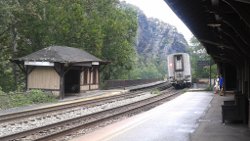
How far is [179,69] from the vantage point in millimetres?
48594

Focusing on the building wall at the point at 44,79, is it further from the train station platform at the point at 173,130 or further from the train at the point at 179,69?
the train station platform at the point at 173,130

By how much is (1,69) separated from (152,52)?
97916mm

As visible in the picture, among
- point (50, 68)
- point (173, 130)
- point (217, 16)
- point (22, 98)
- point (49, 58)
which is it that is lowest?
point (173, 130)

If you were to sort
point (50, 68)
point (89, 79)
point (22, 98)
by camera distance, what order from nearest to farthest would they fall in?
point (22, 98) → point (50, 68) → point (89, 79)

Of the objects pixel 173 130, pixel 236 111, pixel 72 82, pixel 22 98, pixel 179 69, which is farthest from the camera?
pixel 179 69

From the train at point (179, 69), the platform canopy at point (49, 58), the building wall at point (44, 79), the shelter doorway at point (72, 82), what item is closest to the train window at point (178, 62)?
the train at point (179, 69)

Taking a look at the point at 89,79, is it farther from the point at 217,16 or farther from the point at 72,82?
the point at 217,16

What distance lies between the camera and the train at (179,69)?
48000 mm

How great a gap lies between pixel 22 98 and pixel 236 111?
52.6 feet

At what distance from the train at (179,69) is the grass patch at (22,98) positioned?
19273 millimetres

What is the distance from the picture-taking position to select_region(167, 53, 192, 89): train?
157 ft

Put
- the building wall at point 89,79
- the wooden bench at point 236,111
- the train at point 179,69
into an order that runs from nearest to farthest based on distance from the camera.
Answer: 1. the wooden bench at point 236,111
2. the building wall at point 89,79
3. the train at point 179,69

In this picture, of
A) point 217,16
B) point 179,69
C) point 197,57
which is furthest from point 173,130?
point 197,57

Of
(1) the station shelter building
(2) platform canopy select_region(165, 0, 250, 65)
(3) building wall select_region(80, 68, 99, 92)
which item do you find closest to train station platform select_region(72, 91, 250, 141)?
(2) platform canopy select_region(165, 0, 250, 65)
